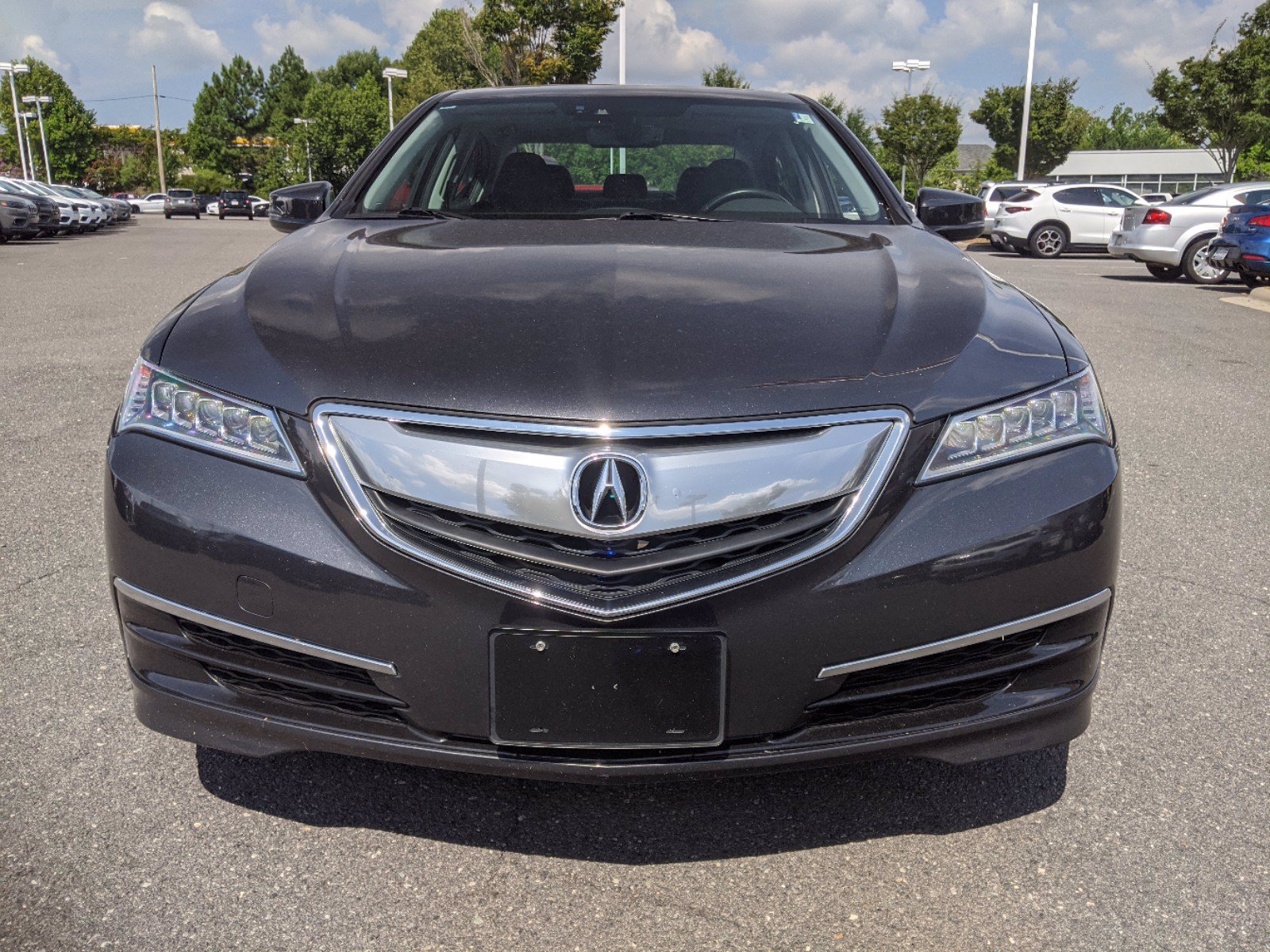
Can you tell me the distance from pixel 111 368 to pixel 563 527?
6.29m

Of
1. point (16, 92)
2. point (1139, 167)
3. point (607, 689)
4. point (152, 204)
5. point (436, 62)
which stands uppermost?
point (436, 62)

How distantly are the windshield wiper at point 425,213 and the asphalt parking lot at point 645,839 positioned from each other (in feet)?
4.53

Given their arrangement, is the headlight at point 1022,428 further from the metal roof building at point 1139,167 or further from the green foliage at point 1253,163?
the metal roof building at point 1139,167

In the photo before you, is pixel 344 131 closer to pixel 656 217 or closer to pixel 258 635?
pixel 656 217

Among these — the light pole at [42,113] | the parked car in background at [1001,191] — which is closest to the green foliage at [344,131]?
the light pole at [42,113]

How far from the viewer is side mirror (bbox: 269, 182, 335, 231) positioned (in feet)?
11.8

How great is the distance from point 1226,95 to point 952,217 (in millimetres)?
35077

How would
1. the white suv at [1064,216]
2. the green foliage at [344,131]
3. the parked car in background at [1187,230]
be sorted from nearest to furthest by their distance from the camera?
the parked car in background at [1187,230] → the white suv at [1064,216] → the green foliage at [344,131]

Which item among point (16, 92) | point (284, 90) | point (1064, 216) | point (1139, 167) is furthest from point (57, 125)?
point (1064, 216)

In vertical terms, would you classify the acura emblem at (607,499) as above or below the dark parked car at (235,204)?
above

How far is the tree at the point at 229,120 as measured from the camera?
305 feet

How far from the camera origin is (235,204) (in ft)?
219

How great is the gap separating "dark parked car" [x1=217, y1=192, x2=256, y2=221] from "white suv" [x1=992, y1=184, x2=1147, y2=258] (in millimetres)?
52787

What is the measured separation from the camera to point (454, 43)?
226 feet
